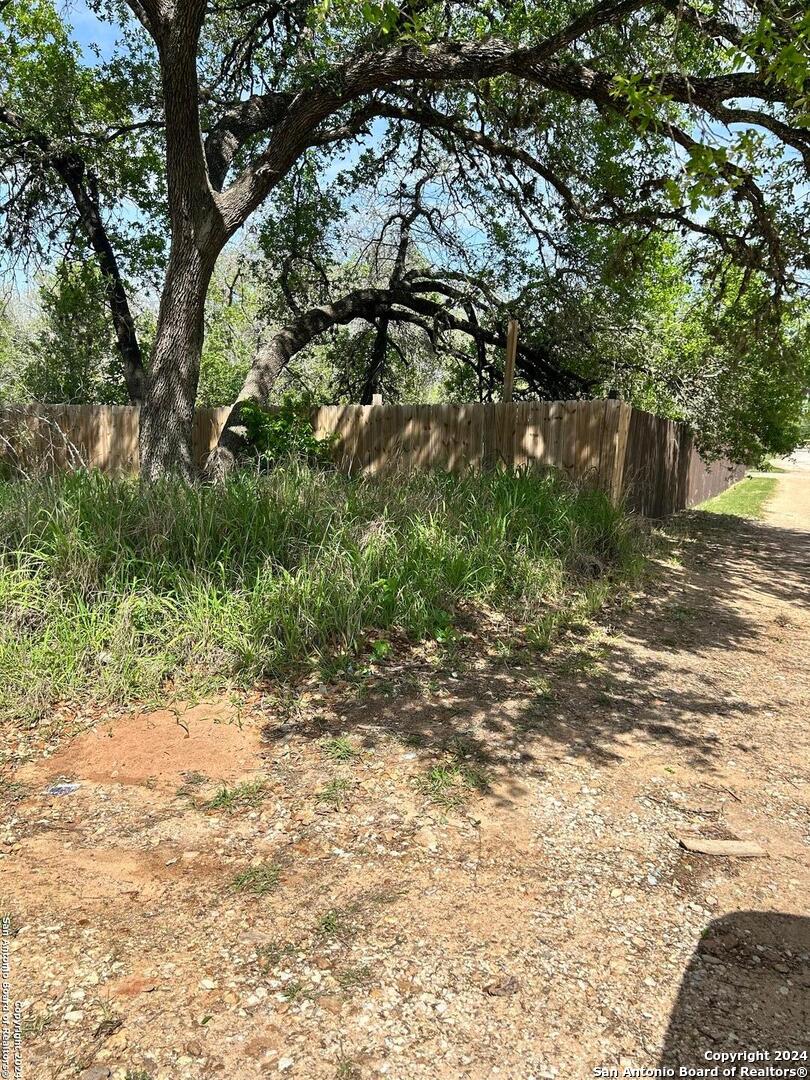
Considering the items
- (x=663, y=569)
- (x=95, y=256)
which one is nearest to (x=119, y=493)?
(x=663, y=569)

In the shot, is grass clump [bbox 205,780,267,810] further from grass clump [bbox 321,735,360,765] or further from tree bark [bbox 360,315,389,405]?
tree bark [bbox 360,315,389,405]

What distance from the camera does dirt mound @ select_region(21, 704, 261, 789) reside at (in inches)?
123

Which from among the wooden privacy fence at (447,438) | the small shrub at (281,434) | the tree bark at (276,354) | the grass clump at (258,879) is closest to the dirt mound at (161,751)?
the grass clump at (258,879)

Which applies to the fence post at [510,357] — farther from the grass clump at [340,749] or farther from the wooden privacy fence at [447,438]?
the grass clump at [340,749]

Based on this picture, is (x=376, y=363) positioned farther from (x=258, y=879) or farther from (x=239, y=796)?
(x=258, y=879)

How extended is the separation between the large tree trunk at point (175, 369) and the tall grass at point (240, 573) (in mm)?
1481

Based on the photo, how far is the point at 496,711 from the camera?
3.84 metres

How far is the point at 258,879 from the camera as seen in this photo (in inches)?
95.3

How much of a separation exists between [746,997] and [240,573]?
3670mm

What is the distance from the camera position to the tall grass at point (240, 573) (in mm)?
3957

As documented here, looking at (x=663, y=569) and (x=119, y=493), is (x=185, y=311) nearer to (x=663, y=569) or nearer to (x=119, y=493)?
(x=119, y=493)

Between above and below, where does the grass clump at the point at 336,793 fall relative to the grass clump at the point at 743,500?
below

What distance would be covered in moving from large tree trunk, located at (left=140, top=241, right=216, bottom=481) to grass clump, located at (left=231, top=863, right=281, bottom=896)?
5379 mm

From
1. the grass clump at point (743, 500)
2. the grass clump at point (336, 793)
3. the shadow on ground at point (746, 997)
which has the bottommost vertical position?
the grass clump at point (336, 793)
